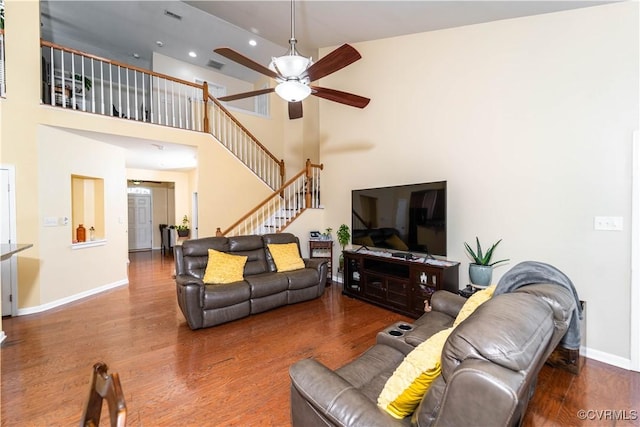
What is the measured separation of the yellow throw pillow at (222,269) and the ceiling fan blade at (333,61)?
2.43 m

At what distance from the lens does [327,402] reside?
A: 1.21 meters

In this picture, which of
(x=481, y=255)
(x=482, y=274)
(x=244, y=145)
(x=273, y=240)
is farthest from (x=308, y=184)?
(x=482, y=274)

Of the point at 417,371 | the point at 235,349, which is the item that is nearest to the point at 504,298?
the point at 417,371

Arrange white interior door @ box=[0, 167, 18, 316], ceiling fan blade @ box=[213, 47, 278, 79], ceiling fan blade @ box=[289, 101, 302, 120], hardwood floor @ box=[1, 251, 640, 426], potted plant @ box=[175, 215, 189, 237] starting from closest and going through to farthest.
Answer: hardwood floor @ box=[1, 251, 640, 426], ceiling fan blade @ box=[213, 47, 278, 79], ceiling fan blade @ box=[289, 101, 302, 120], white interior door @ box=[0, 167, 18, 316], potted plant @ box=[175, 215, 189, 237]

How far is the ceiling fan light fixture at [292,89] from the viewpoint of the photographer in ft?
8.40

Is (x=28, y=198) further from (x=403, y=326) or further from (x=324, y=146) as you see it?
(x=403, y=326)

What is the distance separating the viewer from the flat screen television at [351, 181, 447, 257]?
11.1ft

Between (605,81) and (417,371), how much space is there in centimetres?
313

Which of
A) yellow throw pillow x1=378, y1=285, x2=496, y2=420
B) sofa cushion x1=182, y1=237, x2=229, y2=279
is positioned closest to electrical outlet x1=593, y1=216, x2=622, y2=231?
yellow throw pillow x1=378, y1=285, x2=496, y2=420

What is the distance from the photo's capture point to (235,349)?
2791mm

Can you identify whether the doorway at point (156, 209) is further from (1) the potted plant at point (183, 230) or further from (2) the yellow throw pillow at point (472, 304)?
(2) the yellow throw pillow at point (472, 304)

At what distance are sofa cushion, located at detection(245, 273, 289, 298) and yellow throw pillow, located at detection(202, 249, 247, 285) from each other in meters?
0.17

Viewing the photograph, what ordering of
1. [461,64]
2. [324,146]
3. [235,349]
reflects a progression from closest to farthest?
[235,349] < [461,64] < [324,146]

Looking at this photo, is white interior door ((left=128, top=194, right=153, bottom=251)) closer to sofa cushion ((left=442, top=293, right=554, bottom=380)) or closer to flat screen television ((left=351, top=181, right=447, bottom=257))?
flat screen television ((left=351, top=181, right=447, bottom=257))
